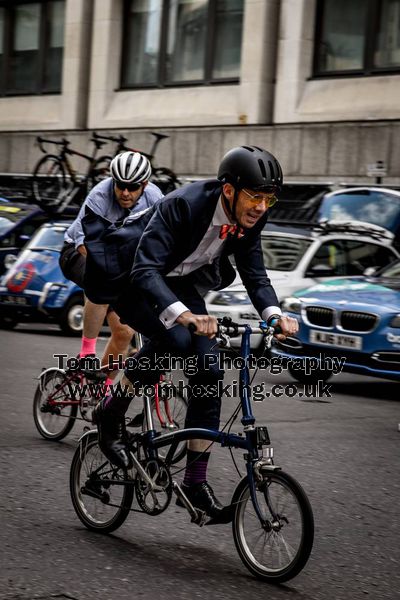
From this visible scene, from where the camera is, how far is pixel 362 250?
1428cm

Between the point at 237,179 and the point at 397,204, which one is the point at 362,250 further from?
the point at 237,179

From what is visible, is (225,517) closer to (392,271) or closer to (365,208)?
(392,271)

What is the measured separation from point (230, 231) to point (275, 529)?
1272 millimetres

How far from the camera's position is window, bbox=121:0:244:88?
27.5 meters

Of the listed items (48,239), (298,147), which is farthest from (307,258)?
(298,147)

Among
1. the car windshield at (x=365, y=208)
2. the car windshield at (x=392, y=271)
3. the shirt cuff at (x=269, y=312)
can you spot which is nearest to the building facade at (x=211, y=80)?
the car windshield at (x=365, y=208)

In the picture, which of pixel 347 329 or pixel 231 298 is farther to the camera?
pixel 231 298

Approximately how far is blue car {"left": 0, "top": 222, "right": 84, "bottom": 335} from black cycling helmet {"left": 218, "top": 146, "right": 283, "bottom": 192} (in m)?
11.2

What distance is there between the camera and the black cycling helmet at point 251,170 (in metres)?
4.69

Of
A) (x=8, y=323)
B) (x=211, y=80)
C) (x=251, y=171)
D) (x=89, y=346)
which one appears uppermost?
(x=211, y=80)

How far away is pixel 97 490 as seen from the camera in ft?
17.4

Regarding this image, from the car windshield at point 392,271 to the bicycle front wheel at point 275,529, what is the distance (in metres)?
7.25

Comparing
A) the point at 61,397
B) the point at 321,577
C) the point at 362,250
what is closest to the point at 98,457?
the point at 321,577

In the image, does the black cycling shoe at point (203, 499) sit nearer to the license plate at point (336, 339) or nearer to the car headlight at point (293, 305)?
the license plate at point (336, 339)
